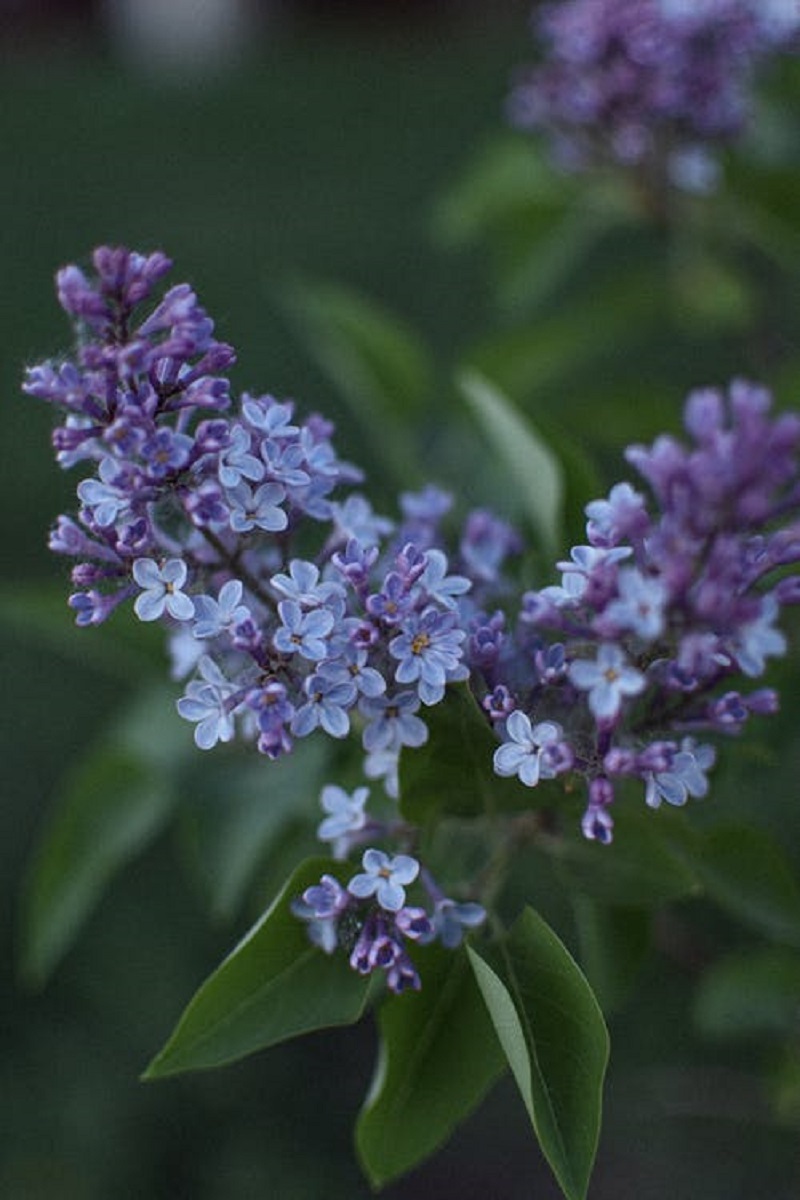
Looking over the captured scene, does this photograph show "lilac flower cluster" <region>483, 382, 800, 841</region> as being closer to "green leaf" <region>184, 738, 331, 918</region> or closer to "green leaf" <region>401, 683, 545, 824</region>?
"green leaf" <region>401, 683, 545, 824</region>

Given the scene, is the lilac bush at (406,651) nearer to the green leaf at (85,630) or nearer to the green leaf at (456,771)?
the green leaf at (456,771)

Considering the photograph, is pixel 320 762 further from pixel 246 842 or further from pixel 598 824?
pixel 598 824

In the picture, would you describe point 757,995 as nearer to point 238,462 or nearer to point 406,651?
point 406,651

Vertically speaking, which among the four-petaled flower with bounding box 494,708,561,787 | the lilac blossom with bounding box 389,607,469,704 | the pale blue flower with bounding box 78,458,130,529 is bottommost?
the four-petaled flower with bounding box 494,708,561,787

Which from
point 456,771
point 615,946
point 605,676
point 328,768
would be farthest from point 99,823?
point 605,676

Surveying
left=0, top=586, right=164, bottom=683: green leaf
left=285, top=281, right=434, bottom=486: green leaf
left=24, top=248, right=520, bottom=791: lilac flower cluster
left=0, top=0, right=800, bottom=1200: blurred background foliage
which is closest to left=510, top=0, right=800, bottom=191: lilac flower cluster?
left=0, top=0, right=800, bottom=1200: blurred background foliage
